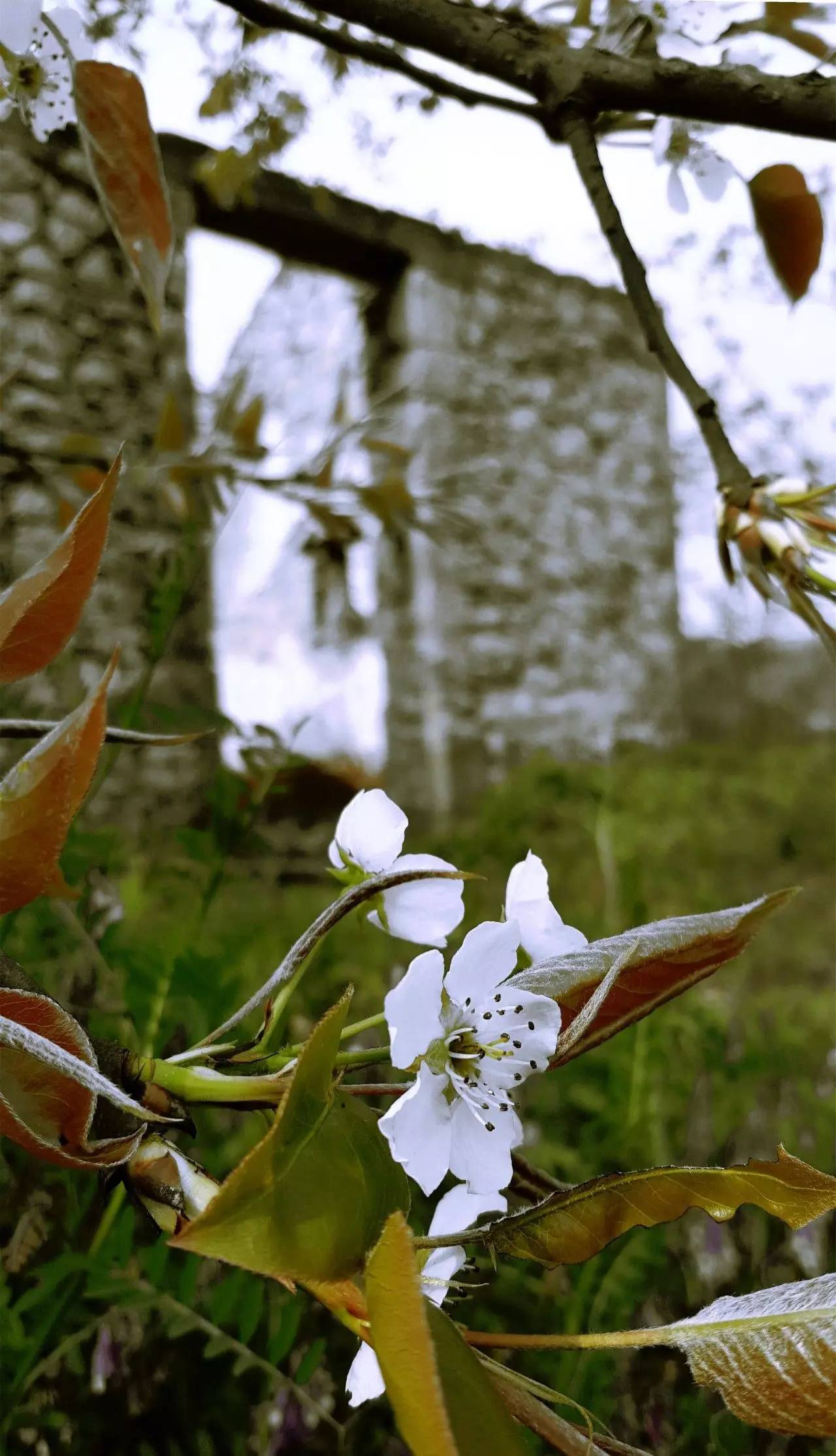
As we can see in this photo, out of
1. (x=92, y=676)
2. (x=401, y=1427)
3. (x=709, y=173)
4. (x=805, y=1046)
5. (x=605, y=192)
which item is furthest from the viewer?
(x=92, y=676)

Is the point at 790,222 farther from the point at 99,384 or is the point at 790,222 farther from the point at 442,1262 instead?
the point at 99,384

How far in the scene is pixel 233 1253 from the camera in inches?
7.4

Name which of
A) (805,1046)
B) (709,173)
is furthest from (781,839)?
(709,173)

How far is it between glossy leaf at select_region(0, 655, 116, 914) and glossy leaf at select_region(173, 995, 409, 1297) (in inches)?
3.0

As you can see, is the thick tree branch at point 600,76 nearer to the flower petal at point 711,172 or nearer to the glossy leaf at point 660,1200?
the flower petal at point 711,172

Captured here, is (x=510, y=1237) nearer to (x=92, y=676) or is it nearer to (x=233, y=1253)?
(x=233, y=1253)

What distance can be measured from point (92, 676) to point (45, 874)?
230 cm

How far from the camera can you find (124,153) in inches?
17.2

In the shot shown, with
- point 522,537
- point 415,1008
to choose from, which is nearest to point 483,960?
point 415,1008

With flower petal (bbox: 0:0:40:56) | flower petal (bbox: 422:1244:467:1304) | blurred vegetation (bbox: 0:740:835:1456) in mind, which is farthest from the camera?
blurred vegetation (bbox: 0:740:835:1456)

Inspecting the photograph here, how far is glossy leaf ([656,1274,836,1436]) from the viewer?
0.21 m

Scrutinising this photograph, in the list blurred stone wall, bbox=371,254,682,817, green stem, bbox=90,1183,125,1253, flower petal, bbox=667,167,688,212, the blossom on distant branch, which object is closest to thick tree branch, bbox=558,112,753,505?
the blossom on distant branch

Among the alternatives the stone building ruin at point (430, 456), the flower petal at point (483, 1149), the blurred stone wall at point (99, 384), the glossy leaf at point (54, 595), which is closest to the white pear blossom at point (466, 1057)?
the flower petal at point (483, 1149)

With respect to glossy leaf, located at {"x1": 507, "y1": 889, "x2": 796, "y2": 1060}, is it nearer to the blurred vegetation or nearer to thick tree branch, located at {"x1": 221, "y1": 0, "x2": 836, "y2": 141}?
the blurred vegetation
